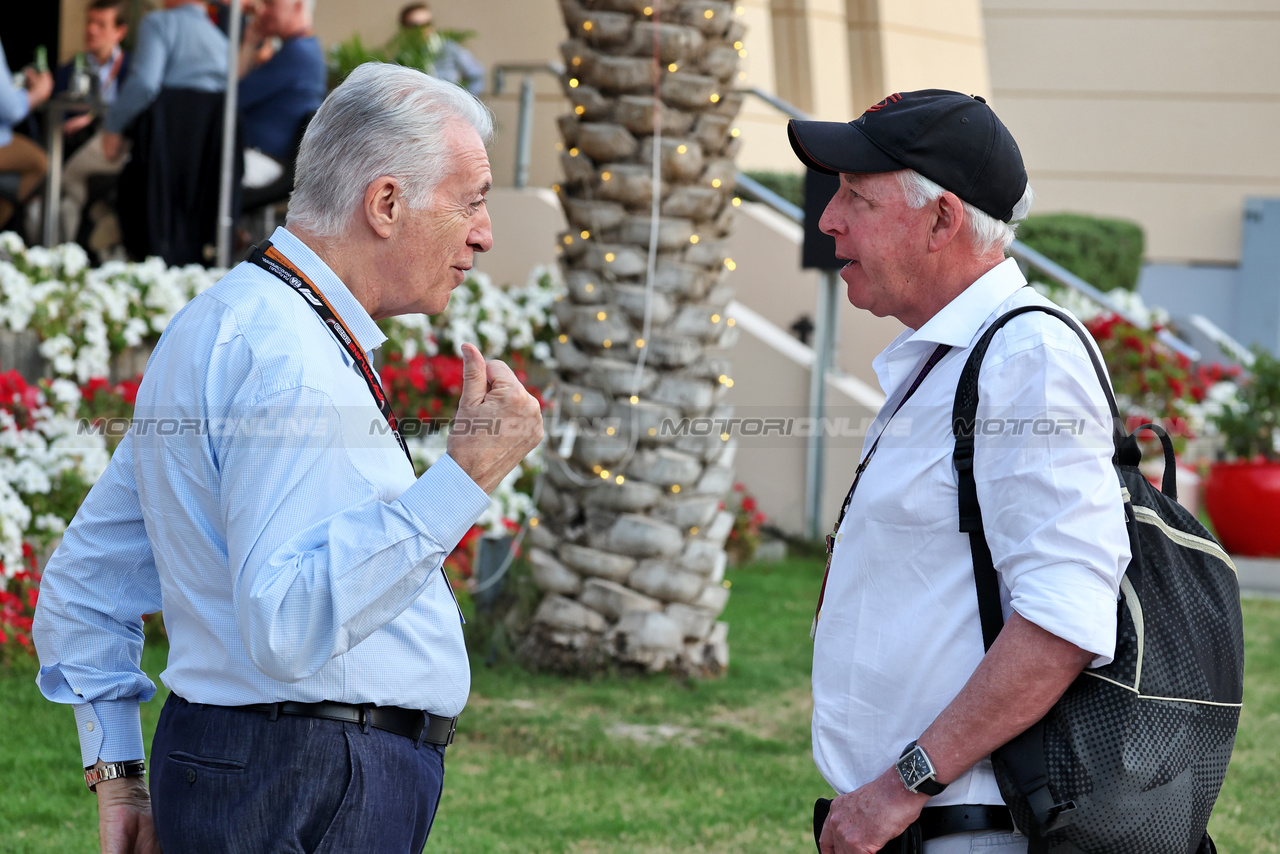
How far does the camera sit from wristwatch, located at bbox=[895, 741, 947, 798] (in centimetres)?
178

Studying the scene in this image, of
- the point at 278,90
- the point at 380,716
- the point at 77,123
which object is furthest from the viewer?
the point at 77,123

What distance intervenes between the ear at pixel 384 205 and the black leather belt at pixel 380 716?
704 mm

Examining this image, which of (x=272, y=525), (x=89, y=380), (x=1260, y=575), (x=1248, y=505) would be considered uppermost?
(x=272, y=525)

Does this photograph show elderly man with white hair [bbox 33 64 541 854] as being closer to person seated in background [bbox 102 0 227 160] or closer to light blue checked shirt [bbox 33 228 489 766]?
light blue checked shirt [bbox 33 228 489 766]

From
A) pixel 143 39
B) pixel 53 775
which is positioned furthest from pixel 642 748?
pixel 143 39

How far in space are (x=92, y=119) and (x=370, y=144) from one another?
25.8 ft

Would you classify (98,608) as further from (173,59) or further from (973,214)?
(173,59)

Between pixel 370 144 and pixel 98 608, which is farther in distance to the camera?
pixel 98 608

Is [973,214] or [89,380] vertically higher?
[973,214]

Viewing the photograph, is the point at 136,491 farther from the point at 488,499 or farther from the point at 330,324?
the point at 488,499

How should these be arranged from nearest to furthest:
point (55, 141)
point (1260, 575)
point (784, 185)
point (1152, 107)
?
1. point (55, 141)
2. point (1260, 575)
3. point (784, 185)
4. point (1152, 107)

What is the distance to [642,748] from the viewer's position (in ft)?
15.3

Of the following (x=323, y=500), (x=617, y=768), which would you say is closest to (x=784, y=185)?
(x=617, y=768)

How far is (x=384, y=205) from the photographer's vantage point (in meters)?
1.83
